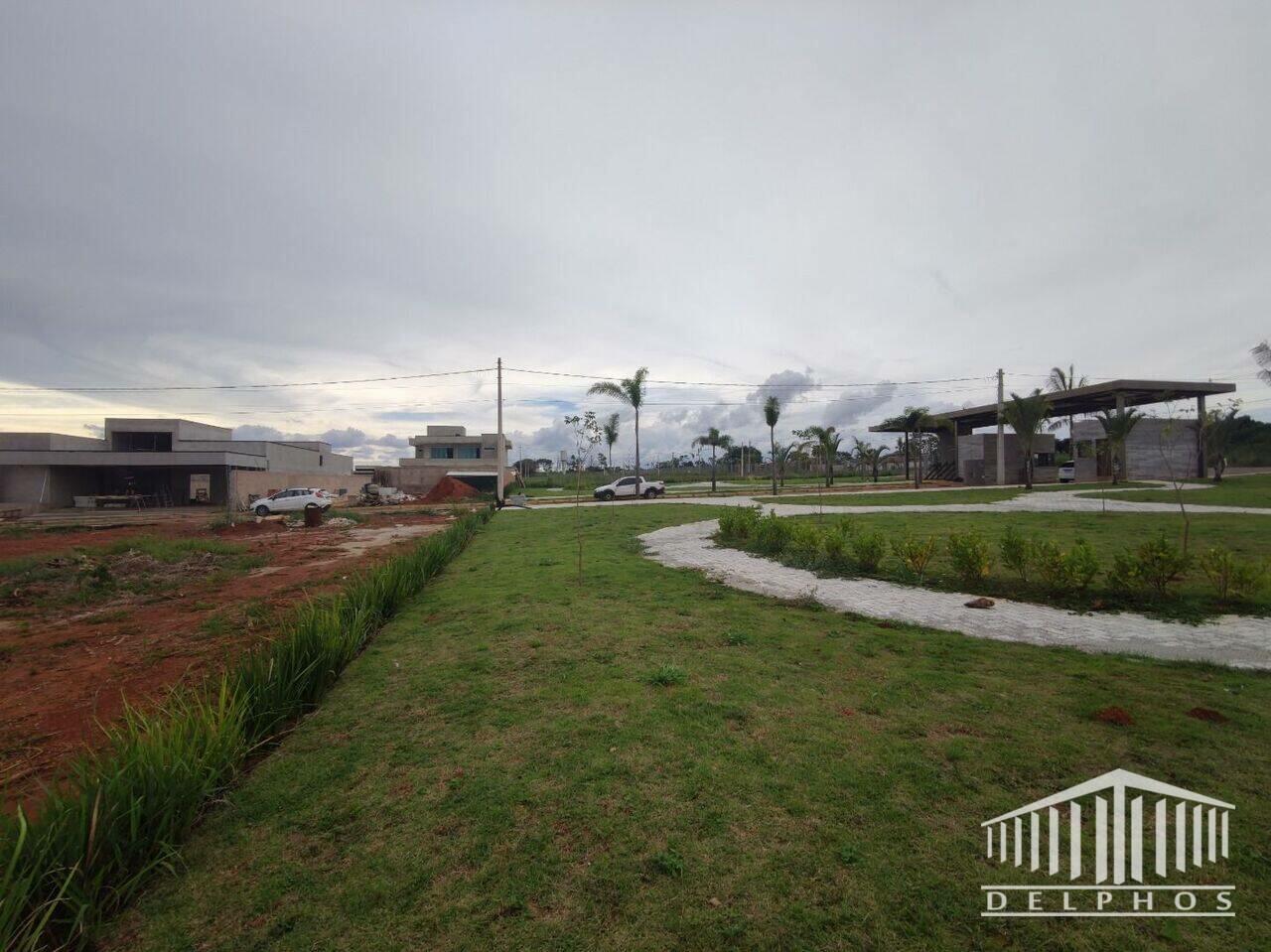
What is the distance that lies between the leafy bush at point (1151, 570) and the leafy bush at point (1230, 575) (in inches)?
11.8

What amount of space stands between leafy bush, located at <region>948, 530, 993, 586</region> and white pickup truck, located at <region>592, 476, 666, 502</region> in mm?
24761

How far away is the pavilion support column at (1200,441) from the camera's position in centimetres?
2954

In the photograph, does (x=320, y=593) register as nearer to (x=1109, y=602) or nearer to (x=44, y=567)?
(x=44, y=567)

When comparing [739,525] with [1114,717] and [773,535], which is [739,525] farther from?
[1114,717]

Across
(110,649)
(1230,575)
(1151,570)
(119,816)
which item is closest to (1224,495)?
(1230,575)

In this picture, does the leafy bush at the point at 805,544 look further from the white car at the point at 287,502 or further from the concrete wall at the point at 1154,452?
the concrete wall at the point at 1154,452

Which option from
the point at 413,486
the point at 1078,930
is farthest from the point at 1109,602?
the point at 413,486

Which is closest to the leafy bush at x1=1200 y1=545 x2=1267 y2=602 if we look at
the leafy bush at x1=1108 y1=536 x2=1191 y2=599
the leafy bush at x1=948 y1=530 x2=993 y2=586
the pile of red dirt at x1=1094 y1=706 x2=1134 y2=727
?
the leafy bush at x1=1108 y1=536 x2=1191 y2=599

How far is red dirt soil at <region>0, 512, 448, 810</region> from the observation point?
4258 millimetres

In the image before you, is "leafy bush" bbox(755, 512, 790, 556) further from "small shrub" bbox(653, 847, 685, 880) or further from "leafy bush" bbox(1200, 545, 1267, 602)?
"small shrub" bbox(653, 847, 685, 880)

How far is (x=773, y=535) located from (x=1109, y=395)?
33.1 metres

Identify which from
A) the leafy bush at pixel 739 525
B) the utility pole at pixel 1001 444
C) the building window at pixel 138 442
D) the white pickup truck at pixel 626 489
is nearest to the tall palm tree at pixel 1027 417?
the utility pole at pixel 1001 444

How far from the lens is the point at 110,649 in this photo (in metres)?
6.75

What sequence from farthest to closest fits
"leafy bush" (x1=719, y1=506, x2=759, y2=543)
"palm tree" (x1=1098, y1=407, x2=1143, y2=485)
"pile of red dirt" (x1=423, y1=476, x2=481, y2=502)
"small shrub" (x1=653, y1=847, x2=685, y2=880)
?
"pile of red dirt" (x1=423, y1=476, x2=481, y2=502), "palm tree" (x1=1098, y1=407, x2=1143, y2=485), "leafy bush" (x1=719, y1=506, x2=759, y2=543), "small shrub" (x1=653, y1=847, x2=685, y2=880)
